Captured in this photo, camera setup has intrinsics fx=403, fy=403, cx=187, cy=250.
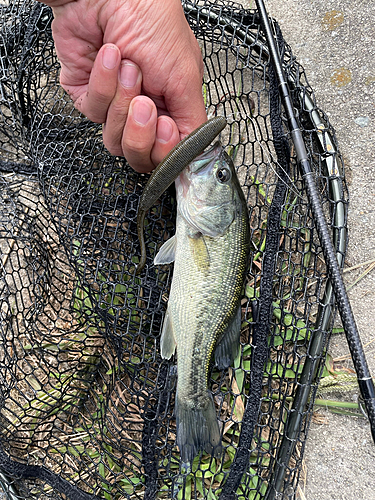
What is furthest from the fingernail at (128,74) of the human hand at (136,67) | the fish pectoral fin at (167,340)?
the fish pectoral fin at (167,340)

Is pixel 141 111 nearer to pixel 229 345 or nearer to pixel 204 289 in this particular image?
pixel 204 289

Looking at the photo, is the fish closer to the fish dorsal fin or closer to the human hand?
the fish dorsal fin

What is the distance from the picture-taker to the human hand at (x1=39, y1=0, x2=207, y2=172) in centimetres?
203

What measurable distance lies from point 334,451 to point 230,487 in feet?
2.47

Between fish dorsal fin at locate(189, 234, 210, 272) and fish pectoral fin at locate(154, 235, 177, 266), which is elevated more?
fish dorsal fin at locate(189, 234, 210, 272)

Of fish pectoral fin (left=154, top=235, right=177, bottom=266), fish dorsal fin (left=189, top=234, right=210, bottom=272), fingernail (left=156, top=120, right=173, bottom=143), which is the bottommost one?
Result: fish pectoral fin (left=154, top=235, right=177, bottom=266)

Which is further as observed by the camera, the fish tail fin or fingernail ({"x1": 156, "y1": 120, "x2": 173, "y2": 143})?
the fish tail fin

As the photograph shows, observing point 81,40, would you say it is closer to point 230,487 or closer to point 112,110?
point 112,110

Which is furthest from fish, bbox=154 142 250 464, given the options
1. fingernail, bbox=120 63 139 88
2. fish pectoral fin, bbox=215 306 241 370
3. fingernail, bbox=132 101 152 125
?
fingernail, bbox=120 63 139 88

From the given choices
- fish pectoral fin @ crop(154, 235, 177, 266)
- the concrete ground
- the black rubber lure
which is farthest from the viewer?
the concrete ground

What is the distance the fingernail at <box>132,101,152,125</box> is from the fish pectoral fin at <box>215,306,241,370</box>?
1.20 m

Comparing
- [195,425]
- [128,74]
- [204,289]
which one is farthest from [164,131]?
[195,425]

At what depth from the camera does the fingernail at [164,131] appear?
2166 millimetres

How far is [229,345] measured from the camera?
239 cm
